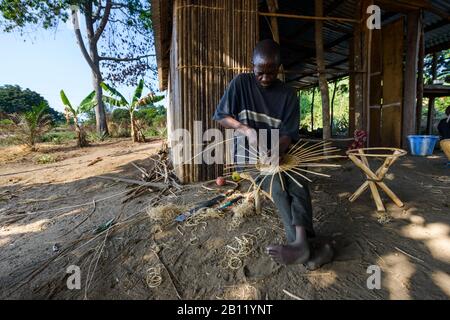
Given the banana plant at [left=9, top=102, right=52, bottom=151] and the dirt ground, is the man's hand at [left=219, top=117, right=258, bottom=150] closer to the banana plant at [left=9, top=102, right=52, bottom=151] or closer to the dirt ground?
the dirt ground

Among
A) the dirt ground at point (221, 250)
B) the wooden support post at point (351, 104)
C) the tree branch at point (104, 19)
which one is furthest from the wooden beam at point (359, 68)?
the tree branch at point (104, 19)

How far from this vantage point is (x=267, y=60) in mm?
1650

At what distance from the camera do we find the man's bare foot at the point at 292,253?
138 cm

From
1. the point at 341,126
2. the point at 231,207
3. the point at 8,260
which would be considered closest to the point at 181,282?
the point at 231,207

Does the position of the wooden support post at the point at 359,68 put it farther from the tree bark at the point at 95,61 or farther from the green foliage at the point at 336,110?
the tree bark at the point at 95,61

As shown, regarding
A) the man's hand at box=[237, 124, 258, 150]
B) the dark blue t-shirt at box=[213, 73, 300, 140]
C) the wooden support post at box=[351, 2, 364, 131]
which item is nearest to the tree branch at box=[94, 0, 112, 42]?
the wooden support post at box=[351, 2, 364, 131]

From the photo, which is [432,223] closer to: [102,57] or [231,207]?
[231,207]

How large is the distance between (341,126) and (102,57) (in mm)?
11687

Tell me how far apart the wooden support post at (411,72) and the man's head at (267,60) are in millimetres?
4089

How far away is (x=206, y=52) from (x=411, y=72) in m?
3.81

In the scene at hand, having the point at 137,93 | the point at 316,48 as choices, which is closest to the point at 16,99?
the point at 137,93

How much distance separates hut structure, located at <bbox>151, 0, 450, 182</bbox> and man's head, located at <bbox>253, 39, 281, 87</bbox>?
5.22ft

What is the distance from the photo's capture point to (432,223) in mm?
1960

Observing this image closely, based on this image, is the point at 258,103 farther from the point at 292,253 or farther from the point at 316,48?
the point at 316,48
